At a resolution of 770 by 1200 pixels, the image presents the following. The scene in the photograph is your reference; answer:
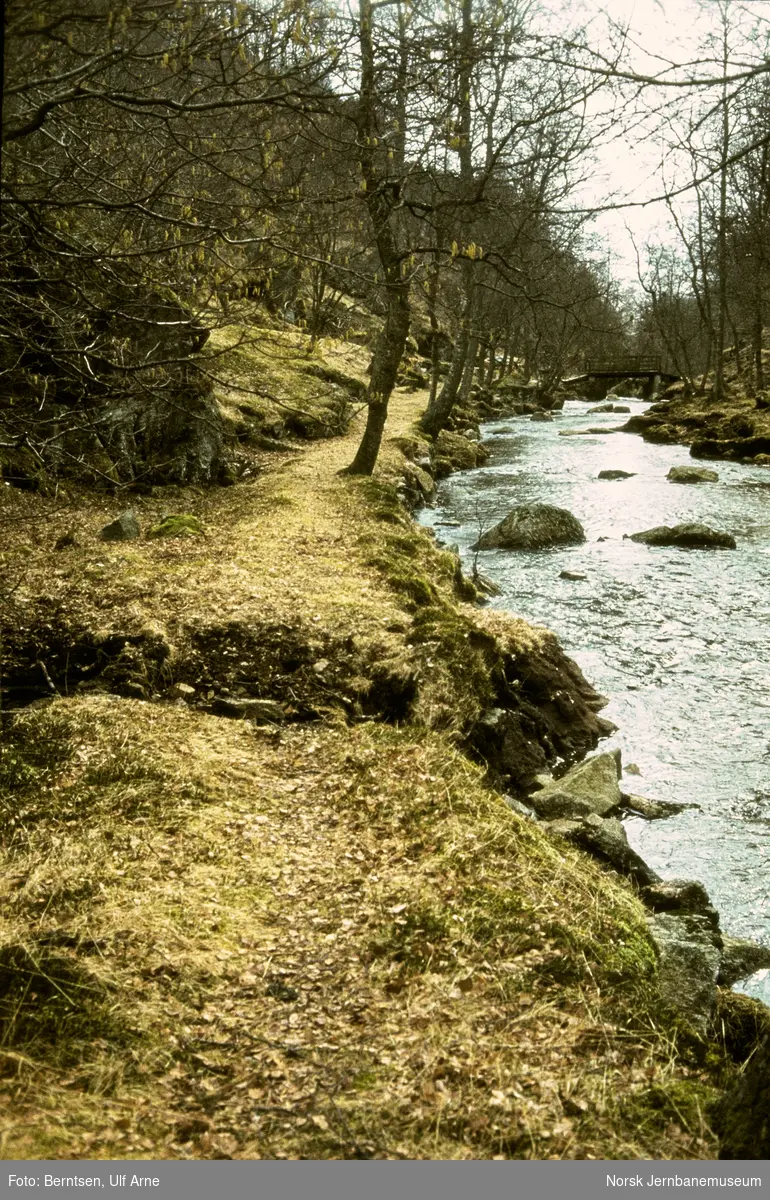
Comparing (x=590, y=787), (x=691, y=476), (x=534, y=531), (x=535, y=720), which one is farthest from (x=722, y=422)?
(x=590, y=787)

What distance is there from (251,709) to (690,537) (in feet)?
32.5

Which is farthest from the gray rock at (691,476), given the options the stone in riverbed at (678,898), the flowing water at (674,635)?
the stone in riverbed at (678,898)

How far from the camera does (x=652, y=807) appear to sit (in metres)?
6.18

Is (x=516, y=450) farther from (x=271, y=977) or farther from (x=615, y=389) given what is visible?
(x=615, y=389)

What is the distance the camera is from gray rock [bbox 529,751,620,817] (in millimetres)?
5723

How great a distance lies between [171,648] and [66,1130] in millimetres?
3838

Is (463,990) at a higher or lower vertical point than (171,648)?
lower

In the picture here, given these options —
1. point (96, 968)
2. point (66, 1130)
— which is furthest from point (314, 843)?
point (66, 1130)

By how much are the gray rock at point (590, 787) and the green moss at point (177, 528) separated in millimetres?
5123

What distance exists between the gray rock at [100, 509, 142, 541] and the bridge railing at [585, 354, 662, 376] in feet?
144

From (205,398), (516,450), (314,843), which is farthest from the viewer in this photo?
(516,450)

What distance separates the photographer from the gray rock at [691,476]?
1895 centimetres

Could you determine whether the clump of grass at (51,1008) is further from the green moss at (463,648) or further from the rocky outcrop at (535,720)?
the green moss at (463,648)

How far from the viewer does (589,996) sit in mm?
3299
